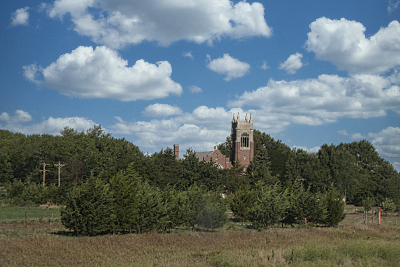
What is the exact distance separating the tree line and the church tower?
684 centimetres

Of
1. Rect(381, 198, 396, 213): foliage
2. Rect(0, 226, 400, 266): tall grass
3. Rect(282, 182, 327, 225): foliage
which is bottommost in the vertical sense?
Rect(381, 198, 396, 213): foliage

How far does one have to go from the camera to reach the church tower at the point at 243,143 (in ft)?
351

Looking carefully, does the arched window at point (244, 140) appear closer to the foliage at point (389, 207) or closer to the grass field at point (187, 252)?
the foliage at point (389, 207)

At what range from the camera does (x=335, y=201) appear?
35344 mm

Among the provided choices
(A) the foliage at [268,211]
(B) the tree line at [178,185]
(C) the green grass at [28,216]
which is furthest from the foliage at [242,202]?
(C) the green grass at [28,216]

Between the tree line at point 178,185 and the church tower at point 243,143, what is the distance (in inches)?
269

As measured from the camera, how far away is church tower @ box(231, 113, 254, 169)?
107 m

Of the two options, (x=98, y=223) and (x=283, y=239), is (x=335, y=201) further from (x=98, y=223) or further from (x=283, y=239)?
(x=98, y=223)

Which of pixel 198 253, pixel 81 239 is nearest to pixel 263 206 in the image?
pixel 198 253

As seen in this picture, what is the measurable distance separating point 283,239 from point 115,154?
58780 millimetres

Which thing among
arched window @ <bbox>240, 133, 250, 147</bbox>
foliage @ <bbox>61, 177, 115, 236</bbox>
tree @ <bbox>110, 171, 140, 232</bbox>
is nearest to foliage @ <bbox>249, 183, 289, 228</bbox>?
tree @ <bbox>110, 171, 140, 232</bbox>

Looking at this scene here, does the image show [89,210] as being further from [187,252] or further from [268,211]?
[268,211]

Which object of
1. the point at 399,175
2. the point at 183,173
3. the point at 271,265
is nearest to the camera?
the point at 271,265

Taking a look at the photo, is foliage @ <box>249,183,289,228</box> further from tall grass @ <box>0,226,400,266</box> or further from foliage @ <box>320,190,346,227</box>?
tall grass @ <box>0,226,400,266</box>
